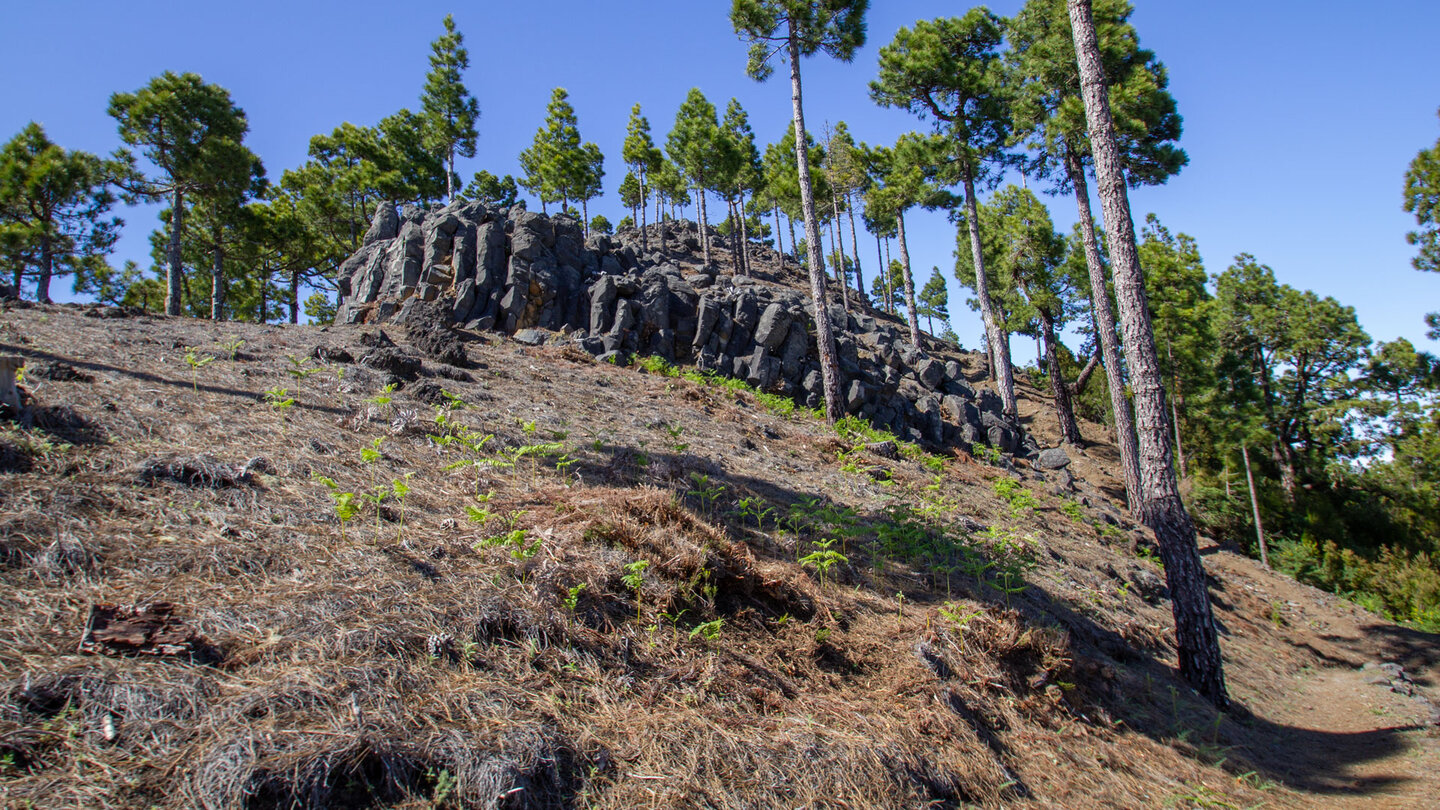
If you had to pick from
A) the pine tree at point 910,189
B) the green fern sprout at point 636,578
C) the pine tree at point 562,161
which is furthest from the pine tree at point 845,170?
the green fern sprout at point 636,578

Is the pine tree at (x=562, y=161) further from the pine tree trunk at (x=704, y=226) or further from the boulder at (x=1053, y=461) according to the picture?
the boulder at (x=1053, y=461)

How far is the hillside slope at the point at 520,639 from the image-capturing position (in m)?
2.76

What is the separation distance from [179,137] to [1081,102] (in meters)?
29.9

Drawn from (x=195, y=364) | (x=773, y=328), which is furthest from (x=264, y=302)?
(x=195, y=364)

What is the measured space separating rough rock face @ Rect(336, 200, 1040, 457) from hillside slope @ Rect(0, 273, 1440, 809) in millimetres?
9030

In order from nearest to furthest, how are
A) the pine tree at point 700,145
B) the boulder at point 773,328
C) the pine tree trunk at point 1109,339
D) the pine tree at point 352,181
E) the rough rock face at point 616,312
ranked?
the pine tree trunk at point 1109,339 < the rough rock face at point 616,312 < the boulder at point 773,328 < the pine tree at point 352,181 < the pine tree at point 700,145

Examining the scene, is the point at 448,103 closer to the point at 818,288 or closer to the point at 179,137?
the point at 179,137

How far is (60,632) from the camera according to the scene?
9.82 feet

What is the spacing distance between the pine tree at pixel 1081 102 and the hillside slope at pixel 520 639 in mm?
12177

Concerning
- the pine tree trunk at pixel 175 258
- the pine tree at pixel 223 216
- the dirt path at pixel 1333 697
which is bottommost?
the dirt path at pixel 1333 697

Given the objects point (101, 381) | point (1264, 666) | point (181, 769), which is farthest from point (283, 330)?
point (1264, 666)

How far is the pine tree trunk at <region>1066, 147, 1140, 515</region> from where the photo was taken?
43.8ft

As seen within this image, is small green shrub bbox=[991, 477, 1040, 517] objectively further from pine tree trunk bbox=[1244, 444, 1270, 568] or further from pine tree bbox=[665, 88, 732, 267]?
pine tree bbox=[665, 88, 732, 267]

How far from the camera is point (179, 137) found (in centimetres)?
2147
